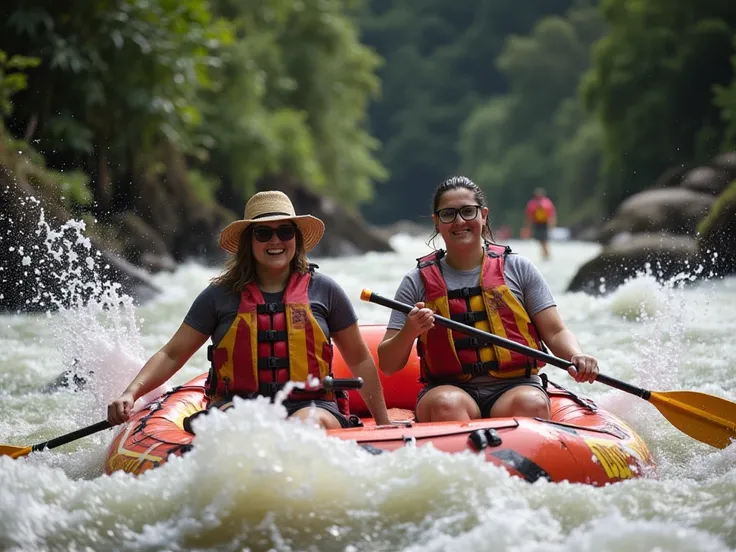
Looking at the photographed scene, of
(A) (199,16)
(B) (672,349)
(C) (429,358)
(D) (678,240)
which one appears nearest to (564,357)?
(C) (429,358)

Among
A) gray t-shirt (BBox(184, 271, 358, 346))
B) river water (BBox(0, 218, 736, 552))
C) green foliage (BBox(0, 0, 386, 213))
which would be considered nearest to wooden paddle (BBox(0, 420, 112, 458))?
river water (BBox(0, 218, 736, 552))

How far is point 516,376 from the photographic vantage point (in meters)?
4.09

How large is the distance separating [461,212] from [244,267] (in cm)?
82

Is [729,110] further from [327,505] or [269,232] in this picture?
[327,505]

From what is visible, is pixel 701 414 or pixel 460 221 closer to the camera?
pixel 460 221

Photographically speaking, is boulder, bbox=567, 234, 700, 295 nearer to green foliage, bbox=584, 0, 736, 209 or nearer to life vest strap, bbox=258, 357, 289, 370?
life vest strap, bbox=258, 357, 289, 370

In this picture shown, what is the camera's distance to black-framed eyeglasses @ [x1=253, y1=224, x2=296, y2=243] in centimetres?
389

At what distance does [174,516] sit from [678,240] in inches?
347

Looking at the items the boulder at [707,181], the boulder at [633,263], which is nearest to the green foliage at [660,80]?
the boulder at [707,181]

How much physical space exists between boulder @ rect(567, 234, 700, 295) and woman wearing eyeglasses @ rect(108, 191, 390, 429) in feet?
21.5

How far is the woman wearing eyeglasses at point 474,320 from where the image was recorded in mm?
3996

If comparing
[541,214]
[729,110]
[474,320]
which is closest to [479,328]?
[474,320]

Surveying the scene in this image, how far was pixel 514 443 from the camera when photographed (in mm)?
3592

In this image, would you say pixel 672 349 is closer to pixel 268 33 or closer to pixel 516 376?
pixel 516 376
